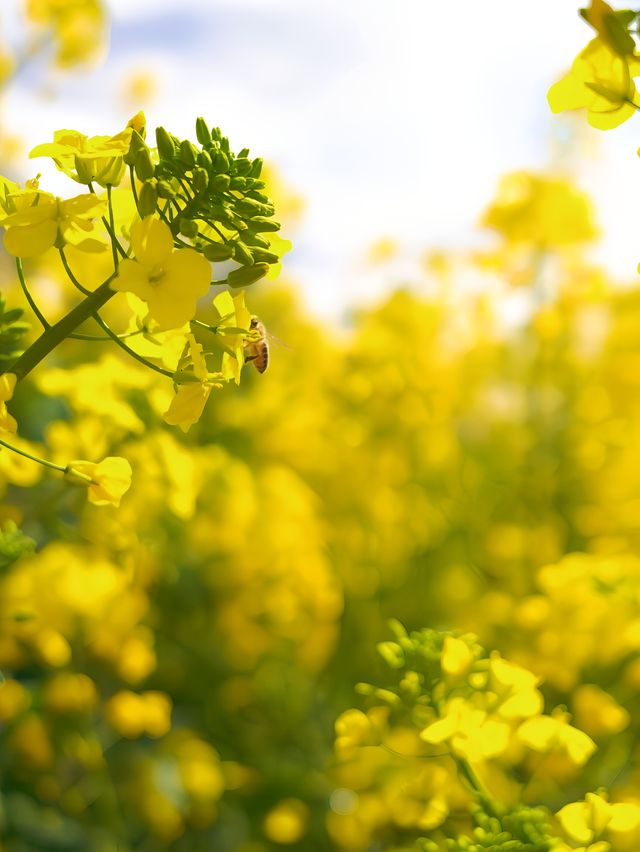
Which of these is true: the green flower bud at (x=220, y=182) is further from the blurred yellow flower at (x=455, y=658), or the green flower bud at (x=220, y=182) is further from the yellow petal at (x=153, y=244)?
the blurred yellow flower at (x=455, y=658)

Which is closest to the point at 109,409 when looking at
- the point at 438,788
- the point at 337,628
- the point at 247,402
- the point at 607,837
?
the point at 438,788

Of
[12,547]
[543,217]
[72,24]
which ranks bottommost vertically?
[12,547]

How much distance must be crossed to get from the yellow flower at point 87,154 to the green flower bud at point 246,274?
0.09m

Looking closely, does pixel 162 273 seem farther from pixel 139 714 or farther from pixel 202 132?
pixel 139 714

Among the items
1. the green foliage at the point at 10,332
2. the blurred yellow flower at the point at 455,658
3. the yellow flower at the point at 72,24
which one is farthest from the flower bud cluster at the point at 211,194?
the yellow flower at the point at 72,24

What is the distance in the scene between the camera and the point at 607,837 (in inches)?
28.1

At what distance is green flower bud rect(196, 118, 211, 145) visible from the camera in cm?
56

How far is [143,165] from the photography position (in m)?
0.53

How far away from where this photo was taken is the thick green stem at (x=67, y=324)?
20.4 inches

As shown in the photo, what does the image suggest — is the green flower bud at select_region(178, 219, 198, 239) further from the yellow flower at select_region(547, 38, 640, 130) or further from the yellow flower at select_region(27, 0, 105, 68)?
the yellow flower at select_region(27, 0, 105, 68)

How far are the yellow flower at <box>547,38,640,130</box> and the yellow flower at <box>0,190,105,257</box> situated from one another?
25 cm

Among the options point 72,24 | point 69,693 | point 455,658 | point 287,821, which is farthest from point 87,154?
point 72,24

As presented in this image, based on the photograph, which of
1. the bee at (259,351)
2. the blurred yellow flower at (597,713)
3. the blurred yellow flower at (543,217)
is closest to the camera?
the bee at (259,351)

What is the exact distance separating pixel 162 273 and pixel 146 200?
0.15ft
